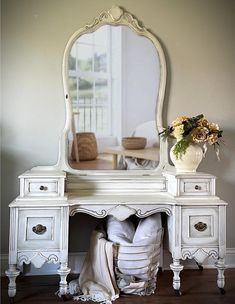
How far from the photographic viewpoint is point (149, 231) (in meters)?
2.37

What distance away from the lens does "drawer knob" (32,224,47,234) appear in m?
2.21

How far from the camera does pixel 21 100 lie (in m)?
2.74

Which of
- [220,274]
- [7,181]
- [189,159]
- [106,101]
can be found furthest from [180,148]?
[7,181]

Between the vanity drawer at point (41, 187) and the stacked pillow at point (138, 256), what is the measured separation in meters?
0.54

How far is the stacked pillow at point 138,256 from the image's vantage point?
2.28 meters

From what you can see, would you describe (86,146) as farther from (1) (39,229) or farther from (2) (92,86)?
(1) (39,229)

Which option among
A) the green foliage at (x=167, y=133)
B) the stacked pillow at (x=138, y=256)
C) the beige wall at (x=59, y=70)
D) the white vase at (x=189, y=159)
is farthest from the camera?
the beige wall at (x=59, y=70)

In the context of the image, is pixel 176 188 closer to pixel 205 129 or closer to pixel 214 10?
pixel 205 129

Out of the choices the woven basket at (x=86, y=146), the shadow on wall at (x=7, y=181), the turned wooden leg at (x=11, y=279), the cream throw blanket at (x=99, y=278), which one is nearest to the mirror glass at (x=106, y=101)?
the woven basket at (x=86, y=146)

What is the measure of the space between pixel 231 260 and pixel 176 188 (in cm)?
108

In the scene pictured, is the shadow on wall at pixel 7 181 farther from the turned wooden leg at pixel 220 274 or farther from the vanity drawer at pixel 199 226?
the turned wooden leg at pixel 220 274

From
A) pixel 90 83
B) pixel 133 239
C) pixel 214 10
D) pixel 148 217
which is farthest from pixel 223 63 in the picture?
pixel 133 239

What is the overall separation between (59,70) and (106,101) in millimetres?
498

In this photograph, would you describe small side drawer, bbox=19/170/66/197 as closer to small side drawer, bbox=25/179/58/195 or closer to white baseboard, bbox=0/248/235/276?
small side drawer, bbox=25/179/58/195
